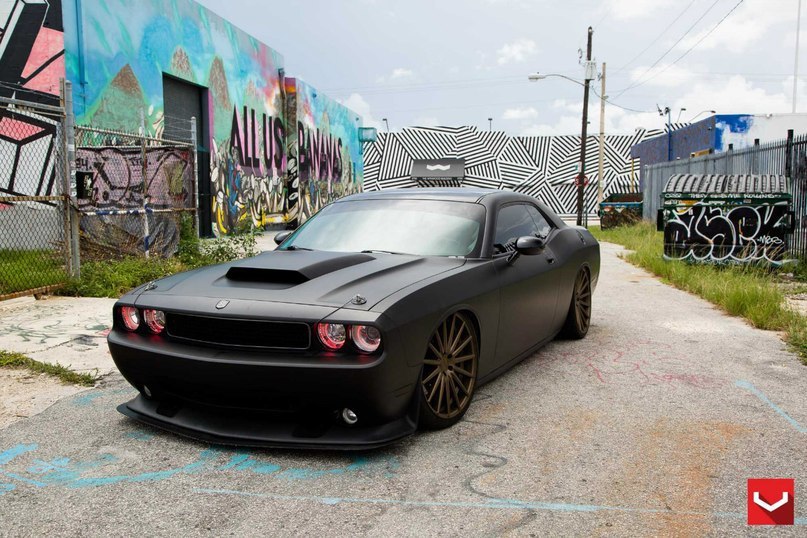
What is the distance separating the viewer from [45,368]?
17.2 ft

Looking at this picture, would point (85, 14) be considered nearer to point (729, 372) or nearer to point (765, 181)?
point (765, 181)

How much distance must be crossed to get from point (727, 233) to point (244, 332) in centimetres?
960

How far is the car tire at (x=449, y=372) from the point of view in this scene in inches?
153

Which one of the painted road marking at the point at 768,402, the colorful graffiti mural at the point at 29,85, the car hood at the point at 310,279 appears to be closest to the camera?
the car hood at the point at 310,279

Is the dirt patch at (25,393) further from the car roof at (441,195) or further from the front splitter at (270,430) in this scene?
the car roof at (441,195)

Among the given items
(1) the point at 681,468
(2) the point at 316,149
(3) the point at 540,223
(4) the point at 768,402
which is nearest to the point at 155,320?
(1) the point at 681,468

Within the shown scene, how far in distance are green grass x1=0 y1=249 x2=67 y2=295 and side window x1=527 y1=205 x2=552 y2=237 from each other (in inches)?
234

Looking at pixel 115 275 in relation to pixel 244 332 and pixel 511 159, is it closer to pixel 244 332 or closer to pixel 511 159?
pixel 244 332

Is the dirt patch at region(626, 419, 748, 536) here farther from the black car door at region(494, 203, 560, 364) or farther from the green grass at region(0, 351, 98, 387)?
the green grass at region(0, 351, 98, 387)

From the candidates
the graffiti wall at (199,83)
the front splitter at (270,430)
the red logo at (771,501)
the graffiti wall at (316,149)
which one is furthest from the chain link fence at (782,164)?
the graffiti wall at (316,149)

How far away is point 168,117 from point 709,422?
56.6ft

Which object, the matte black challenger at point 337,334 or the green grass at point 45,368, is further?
the green grass at point 45,368

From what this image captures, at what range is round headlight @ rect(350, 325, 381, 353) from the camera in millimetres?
3463

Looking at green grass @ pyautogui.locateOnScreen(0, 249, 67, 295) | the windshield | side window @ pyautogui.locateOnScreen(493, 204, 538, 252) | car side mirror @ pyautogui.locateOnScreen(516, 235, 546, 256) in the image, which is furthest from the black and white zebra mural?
car side mirror @ pyautogui.locateOnScreen(516, 235, 546, 256)
